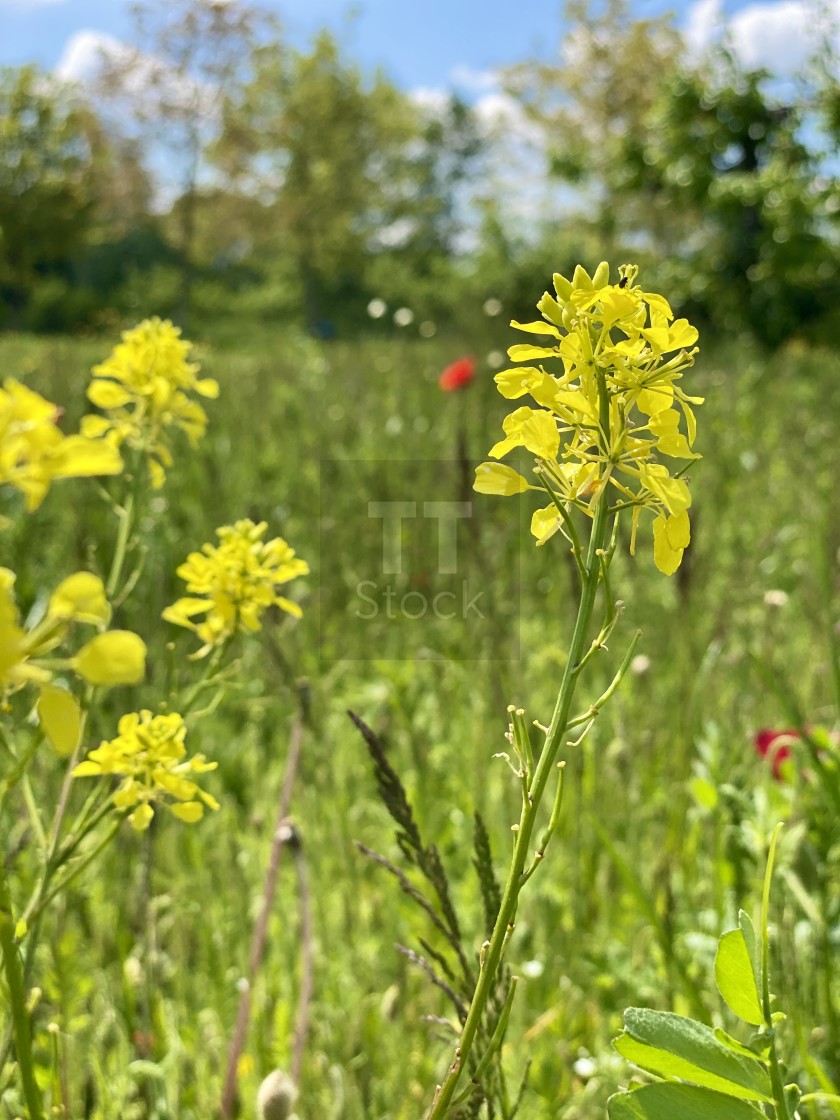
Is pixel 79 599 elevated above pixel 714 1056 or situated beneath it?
elevated above

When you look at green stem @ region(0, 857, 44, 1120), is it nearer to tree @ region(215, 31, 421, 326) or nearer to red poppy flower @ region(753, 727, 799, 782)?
red poppy flower @ region(753, 727, 799, 782)

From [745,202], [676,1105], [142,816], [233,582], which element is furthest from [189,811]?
[745,202]

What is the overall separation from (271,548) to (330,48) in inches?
1108

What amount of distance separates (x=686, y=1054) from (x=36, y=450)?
1.51 ft

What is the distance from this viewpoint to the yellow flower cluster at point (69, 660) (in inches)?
14.7

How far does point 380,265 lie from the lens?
31719 millimetres

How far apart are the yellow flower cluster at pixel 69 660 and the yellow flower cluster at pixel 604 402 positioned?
232 mm

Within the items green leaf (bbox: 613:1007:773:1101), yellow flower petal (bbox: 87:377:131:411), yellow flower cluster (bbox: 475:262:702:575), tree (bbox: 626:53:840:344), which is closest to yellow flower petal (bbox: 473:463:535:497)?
yellow flower cluster (bbox: 475:262:702:575)

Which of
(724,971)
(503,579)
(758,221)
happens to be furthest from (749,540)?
(758,221)

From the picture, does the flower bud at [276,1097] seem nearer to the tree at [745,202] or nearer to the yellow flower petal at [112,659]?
the yellow flower petal at [112,659]

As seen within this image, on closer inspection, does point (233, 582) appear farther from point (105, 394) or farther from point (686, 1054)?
point (686, 1054)

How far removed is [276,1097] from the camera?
0.76m

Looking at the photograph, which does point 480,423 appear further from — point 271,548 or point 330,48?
point 330,48

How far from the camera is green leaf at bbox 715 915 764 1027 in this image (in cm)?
52
